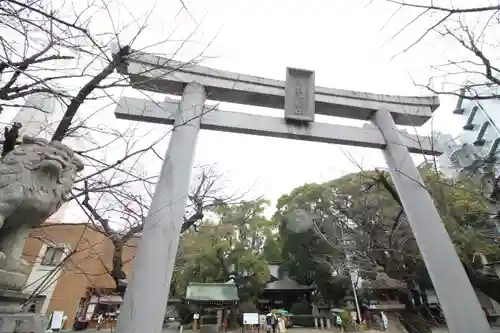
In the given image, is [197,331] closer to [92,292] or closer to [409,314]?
[92,292]

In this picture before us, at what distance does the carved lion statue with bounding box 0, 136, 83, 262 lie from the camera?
1993 millimetres

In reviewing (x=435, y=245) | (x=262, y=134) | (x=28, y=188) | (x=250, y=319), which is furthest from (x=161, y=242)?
(x=250, y=319)

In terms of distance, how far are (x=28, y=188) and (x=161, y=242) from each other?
1.51 meters

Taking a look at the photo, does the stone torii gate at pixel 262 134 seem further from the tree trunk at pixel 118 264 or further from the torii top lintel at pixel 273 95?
the tree trunk at pixel 118 264

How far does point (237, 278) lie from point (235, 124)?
666 inches

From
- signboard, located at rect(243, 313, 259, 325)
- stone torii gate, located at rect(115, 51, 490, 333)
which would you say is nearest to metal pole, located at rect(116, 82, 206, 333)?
stone torii gate, located at rect(115, 51, 490, 333)

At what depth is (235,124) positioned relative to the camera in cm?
453

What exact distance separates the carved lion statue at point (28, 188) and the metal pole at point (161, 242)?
3.33ft

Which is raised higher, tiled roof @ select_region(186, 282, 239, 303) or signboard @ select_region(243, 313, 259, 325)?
tiled roof @ select_region(186, 282, 239, 303)

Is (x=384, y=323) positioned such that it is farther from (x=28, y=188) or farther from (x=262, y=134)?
(x=28, y=188)

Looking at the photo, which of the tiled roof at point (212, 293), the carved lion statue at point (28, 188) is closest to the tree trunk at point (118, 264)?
the carved lion statue at point (28, 188)

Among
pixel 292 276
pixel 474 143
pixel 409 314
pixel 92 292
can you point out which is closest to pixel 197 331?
pixel 92 292

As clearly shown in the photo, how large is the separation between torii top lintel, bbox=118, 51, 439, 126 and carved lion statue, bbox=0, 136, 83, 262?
86.7 inches

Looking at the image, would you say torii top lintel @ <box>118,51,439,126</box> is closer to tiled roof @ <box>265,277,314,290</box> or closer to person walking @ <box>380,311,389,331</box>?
person walking @ <box>380,311,389,331</box>
